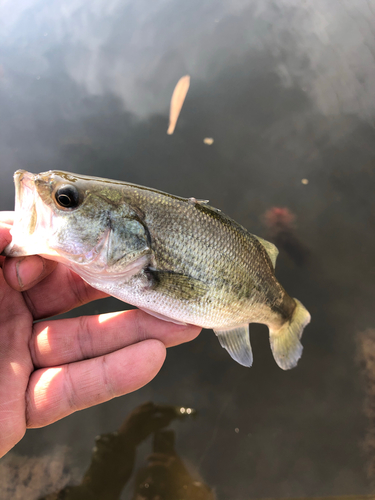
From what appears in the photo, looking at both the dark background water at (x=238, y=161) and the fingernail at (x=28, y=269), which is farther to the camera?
the dark background water at (x=238, y=161)

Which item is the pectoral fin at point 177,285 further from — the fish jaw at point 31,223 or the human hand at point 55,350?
the fish jaw at point 31,223

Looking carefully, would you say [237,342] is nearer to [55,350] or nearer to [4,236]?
[55,350]

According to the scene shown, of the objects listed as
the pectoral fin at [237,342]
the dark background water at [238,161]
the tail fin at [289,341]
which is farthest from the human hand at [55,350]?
the dark background water at [238,161]

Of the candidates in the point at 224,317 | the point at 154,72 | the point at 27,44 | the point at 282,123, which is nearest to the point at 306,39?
the point at 282,123

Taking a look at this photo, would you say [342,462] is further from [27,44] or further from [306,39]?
[27,44]

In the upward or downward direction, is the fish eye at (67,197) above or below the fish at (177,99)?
below

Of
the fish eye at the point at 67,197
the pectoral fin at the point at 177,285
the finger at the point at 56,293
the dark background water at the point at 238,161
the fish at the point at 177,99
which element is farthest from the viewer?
the fish at the point at 177,99

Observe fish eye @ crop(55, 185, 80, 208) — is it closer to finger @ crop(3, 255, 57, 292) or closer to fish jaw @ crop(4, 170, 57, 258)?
fish jaw @ crop(4, 170, 57, 258)

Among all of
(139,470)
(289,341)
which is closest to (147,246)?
(289,341)
